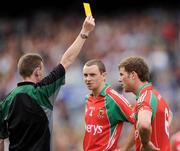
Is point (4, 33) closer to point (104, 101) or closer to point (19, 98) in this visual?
point (104, 101)

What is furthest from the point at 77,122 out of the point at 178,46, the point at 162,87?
the point at 178,46

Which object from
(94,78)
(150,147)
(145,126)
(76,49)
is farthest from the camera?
(94,78)

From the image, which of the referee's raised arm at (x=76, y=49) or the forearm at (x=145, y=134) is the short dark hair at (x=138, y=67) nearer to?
the referee's raised arm at (x=76, y=49)

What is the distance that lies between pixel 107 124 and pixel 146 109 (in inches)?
63.7

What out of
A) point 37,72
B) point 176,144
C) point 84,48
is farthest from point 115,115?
point 84,48

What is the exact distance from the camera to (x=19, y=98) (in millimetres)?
7340

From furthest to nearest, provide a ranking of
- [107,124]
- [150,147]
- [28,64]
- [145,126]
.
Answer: [107,124] < [28,64] < [150,147] < [145,126]

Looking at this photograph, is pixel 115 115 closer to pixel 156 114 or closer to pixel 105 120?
pixel 105 120

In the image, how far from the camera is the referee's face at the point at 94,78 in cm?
879

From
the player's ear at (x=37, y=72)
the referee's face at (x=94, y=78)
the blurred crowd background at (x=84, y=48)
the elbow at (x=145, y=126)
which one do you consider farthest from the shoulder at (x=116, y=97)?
the blurred crowd background at (x=84, y=48)

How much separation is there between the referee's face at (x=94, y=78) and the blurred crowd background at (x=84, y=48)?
370 centimetres

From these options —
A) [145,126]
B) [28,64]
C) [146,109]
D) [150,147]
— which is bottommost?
[150,147]

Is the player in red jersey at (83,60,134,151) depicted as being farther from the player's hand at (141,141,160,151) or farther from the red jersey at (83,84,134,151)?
the player's hand at (141,141,160,151)

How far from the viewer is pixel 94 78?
881 cm
